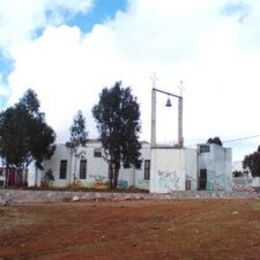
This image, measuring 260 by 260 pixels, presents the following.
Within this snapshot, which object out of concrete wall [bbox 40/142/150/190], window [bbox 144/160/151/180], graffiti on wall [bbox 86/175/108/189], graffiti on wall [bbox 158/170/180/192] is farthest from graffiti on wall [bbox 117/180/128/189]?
graffiti on wall [bbox 158/170/180/192]

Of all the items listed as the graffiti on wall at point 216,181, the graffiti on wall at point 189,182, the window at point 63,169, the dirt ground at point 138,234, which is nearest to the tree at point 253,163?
the graffiti on wall at point 216,181

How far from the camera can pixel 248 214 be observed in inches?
754

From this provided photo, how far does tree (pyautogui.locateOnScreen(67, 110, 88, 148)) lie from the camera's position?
62500 mm

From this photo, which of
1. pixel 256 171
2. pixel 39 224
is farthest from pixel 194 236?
pixel 256 171

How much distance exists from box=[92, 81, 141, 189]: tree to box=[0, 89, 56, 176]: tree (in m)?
6.51

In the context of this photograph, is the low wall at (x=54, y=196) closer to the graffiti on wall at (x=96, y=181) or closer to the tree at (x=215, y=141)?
the graffiti on wall at (x=96, y=181)

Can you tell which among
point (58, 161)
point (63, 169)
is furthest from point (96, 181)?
point (58, 161)

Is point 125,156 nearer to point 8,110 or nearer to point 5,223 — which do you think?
point 8,110

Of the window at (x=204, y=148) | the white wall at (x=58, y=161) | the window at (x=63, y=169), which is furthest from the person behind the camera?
the window at (x=63, y=169)

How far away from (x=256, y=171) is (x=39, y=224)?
8358 centimetres

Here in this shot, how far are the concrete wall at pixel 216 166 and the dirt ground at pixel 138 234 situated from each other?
4097 centimetres

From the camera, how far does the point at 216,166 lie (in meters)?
65.9

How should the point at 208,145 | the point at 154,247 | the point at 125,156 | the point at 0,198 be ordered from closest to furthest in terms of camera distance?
the point at 154,247
the point at 0,198
the point at 125,156
the point at 208,145

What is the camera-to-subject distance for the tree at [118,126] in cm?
5541
